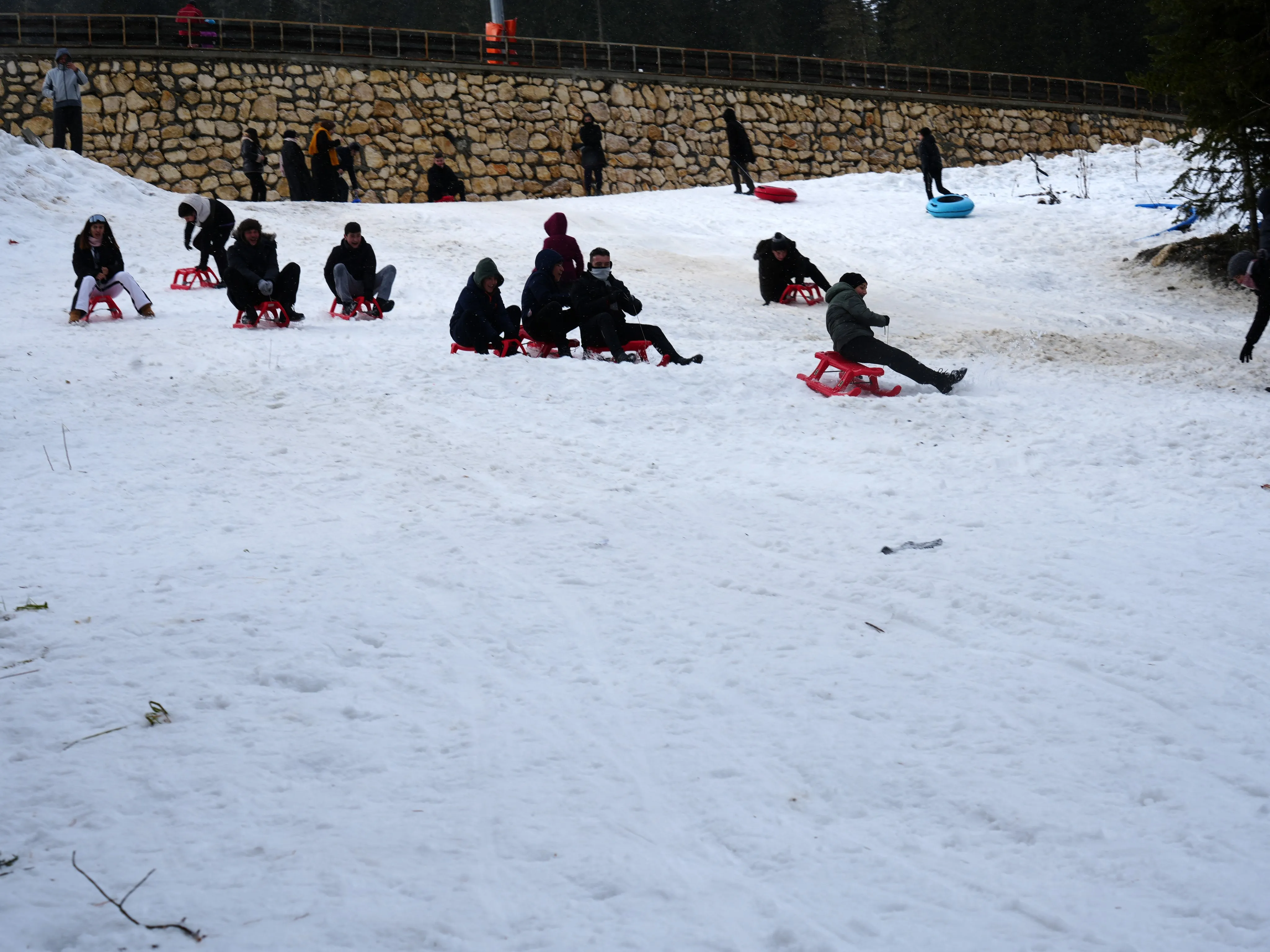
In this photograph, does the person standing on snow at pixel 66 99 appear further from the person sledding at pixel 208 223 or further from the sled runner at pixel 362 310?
the sled runner at pixel 362 310

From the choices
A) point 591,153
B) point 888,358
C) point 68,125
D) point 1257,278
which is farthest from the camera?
point 591,153

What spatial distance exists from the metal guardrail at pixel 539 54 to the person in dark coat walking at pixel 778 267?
540 inches

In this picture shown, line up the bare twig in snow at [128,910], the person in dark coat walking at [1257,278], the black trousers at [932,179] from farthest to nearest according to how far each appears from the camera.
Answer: the black trousers at [932,179] → the person in dark coat walking at [1257,278] → the bare twig in snow at [128,910]

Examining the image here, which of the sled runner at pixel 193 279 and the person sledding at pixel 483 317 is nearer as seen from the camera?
the person sledding at pixel 483 317

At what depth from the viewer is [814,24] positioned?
134 ft

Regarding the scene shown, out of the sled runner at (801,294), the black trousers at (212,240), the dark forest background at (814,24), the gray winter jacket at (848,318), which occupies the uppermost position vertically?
the dark forest background at (814,24)

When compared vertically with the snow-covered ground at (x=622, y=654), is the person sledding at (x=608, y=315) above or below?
above

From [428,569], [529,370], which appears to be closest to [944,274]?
[529,370]

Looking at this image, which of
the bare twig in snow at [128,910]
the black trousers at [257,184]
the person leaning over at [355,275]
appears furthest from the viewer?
the black trousers at [257,184]

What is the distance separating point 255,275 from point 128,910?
25.6 ft

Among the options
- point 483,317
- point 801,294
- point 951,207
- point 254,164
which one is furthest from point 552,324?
point 951,207

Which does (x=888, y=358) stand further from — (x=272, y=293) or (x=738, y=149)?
(x=738, y=149)

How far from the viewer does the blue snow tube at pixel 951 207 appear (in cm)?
1809

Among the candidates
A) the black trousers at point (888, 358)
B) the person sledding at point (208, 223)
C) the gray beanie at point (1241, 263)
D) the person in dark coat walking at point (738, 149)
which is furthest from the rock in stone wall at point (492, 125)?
the gray beanie at point (1241, 263)
